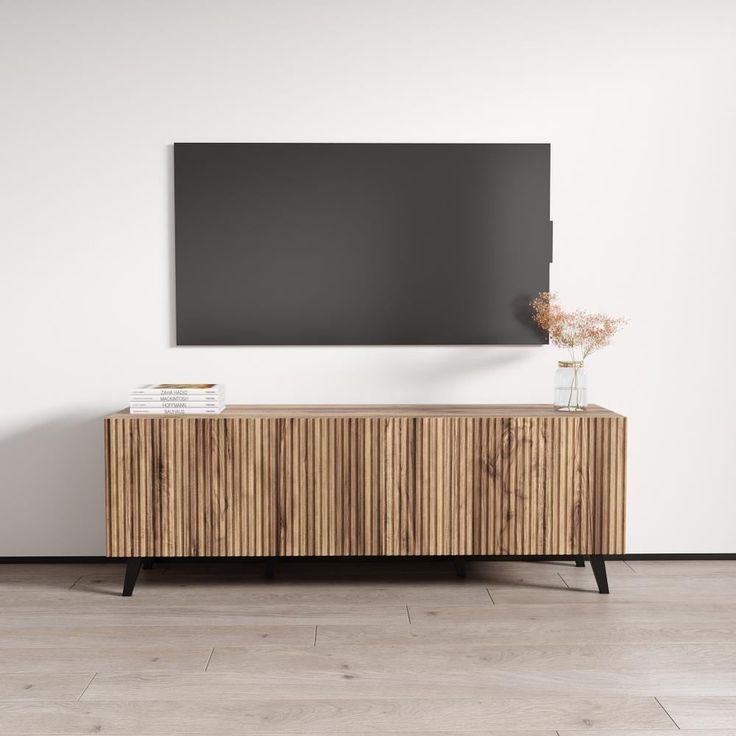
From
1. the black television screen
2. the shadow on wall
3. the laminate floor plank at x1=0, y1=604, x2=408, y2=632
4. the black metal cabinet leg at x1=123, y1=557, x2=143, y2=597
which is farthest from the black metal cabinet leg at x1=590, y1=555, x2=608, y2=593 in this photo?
the shadow on wall

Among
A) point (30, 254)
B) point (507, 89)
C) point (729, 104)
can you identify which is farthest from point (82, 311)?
point (729, 104)

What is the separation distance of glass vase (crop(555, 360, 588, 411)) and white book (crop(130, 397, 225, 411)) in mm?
1335

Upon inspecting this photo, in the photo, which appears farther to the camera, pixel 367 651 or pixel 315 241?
pixel 315 241

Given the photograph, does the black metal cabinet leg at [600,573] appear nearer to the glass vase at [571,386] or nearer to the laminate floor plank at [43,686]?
the glass vase at [571,386]

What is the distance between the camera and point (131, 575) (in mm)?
2828

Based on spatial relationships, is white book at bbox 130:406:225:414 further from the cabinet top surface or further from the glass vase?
the glass vase

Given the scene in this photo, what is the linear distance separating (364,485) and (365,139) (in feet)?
4.71

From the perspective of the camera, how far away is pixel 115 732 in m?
1.89

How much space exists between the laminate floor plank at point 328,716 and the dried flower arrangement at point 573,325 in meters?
1.38

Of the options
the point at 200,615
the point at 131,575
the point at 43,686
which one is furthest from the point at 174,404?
the point at 43,686

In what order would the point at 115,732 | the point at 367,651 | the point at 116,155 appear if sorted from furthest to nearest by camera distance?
the point at 116,155, the point at 367,651, the point at 115,732

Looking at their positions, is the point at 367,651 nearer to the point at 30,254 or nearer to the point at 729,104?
the point at 30,254

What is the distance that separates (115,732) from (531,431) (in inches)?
65.8

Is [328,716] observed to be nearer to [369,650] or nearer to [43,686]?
[369,650]
